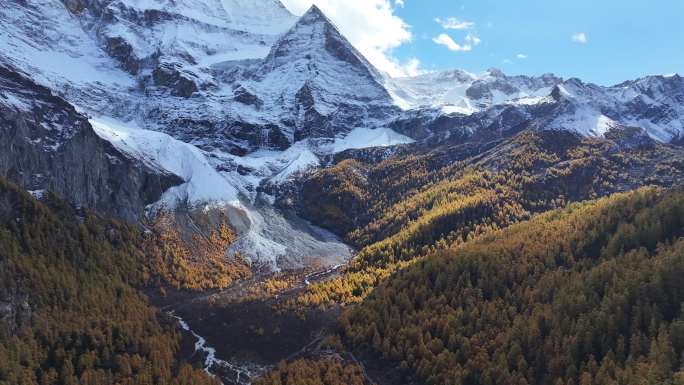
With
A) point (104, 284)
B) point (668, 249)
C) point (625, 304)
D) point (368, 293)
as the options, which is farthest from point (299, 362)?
point (668, 249)

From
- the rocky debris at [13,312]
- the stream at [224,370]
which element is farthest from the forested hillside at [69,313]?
the stream at [224,370]

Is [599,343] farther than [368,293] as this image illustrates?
No

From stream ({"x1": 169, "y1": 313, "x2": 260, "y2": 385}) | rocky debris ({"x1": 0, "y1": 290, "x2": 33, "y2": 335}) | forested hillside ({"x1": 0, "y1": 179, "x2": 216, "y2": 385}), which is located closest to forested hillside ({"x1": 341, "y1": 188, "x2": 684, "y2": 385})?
stream ({"x1": 169, "y1": 313, "x2": 260, "y2": 385})

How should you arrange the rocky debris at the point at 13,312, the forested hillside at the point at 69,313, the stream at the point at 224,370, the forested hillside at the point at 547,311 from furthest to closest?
the stream at the point at 224,370, the rocky debris at the point at 13,312, the forested hillside at the point at 69,313, the forested hillside at the point at 547,311

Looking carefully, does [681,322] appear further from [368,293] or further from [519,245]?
[368,293]

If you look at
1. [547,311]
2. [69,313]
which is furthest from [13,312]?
[547,311]

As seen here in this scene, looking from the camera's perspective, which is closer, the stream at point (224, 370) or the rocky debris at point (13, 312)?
the rocky debris at point (13, 312)

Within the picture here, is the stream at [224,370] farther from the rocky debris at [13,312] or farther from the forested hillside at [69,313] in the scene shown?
the rocky debris at [13,312]

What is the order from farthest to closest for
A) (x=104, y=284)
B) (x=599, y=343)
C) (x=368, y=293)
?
(x=368, y=293) < (x=104, y=284) < (x=599, y=343)
